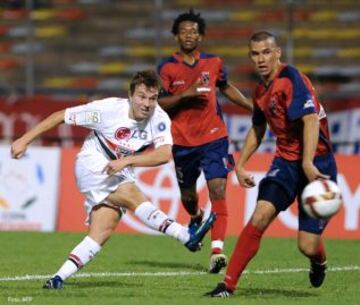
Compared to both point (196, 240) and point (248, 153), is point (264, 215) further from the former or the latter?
point (196, 240)

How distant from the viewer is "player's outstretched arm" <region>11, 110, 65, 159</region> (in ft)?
30.8

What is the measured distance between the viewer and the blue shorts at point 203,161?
12484mm

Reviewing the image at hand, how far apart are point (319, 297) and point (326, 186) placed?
1246 mm

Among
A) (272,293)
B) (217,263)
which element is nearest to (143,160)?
(272,293)

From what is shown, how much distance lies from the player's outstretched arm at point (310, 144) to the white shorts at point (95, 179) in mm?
1714

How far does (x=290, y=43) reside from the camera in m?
22.5

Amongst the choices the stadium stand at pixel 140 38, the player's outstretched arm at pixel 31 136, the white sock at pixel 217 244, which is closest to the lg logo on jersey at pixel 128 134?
the player's outstretched arm at pixel 31 136

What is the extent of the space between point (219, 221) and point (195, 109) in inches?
53.9

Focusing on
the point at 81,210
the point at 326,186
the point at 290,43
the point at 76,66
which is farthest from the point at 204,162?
the point at 76,66

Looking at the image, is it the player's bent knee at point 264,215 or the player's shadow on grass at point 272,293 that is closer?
the player's bent knee at point 264,215

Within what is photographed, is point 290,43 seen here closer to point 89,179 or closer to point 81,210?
point 81,210

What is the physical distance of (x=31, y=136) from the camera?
373 inches

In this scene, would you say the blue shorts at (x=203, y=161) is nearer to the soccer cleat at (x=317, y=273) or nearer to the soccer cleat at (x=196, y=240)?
the soccer cleat at (x=196, y=240)

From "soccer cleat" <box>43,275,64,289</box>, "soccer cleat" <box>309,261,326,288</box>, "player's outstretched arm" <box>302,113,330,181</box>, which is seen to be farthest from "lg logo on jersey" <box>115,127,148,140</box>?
"soccer cleat" <box>309,261,326,288</box>
